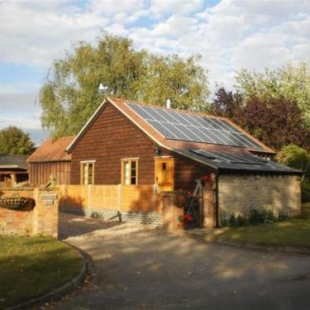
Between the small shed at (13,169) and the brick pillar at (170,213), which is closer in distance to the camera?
the brick pillar at (170,213)

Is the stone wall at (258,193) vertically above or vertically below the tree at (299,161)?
below

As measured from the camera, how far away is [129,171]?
27.4 m

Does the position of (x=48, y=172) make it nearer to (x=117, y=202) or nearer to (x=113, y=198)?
(x=113, y=198)

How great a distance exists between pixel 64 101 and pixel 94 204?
25.7 meters

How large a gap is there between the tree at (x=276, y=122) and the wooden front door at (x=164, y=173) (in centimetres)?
1680

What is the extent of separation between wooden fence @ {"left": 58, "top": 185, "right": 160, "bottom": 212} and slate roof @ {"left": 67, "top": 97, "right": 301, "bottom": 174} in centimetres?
246

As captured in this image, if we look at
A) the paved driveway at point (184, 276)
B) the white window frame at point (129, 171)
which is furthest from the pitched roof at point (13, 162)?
the paved driveway at point (184, 276)

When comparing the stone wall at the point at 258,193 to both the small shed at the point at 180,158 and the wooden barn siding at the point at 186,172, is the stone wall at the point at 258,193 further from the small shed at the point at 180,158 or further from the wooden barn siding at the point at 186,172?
the wooden barn siding at the point at 186,172

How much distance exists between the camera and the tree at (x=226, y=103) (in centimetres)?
4522

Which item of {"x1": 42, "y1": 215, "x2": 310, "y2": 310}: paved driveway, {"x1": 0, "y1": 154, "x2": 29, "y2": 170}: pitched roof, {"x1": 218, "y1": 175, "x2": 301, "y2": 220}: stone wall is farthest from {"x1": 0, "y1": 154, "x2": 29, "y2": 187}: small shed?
{"x1": 42, "y1": 215, "x2": 310, "y2": 310}: paved driveway

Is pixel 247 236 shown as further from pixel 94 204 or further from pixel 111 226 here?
pixel 94 204

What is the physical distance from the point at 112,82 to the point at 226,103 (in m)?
12.0

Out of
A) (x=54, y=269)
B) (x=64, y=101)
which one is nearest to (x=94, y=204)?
(x=54, y=269)

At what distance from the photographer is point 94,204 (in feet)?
85.0
